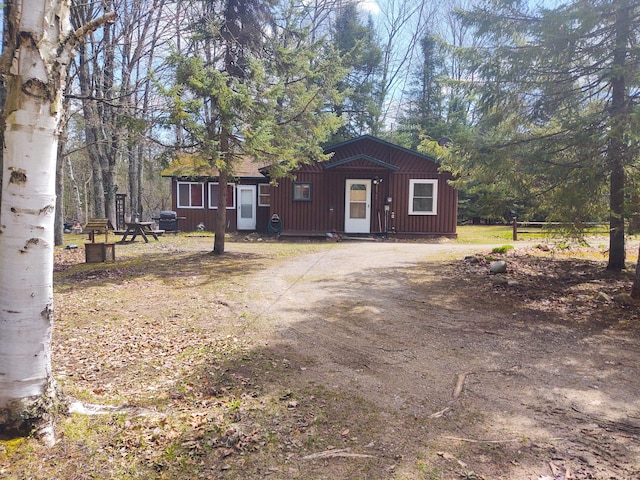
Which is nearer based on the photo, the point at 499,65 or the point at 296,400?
the point at 296,400

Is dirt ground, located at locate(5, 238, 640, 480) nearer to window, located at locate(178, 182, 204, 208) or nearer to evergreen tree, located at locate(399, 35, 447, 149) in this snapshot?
window, located at locate(178, 182, 204, 208)

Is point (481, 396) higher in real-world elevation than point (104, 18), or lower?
lower

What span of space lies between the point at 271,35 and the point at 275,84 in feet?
8.03

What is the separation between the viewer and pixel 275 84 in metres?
9.69

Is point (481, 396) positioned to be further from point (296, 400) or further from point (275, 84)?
point (275, 84)

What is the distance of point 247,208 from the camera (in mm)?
18875

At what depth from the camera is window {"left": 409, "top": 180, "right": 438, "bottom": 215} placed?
16062 millimetres

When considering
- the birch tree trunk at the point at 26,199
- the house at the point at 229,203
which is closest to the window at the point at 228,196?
the house at the point at 229,203

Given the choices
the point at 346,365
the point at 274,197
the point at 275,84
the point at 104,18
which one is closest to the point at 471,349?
the point at 346,365

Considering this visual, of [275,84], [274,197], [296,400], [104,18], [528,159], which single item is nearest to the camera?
[104,18]

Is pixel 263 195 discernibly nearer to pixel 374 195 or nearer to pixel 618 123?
pixel 374 195

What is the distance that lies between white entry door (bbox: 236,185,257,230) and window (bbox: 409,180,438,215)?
278 inches

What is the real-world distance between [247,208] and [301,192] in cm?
360

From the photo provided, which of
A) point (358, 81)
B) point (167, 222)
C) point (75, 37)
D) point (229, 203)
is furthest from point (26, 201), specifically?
point (358, 81)
